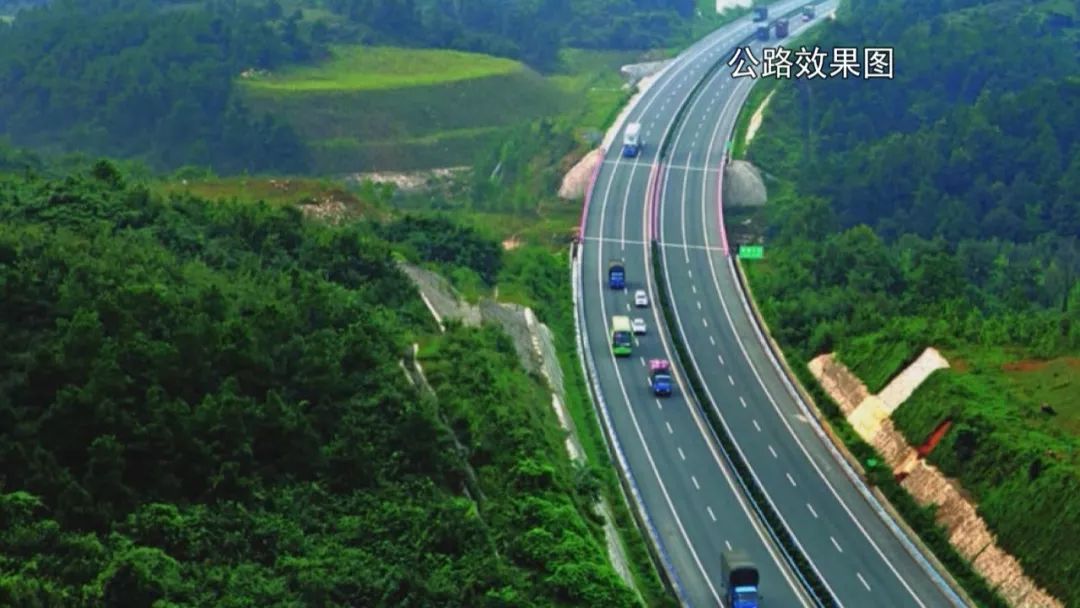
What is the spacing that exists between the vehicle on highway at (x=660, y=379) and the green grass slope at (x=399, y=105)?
212ft

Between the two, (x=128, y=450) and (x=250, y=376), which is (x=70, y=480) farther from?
(x=250, y=376)

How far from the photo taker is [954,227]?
117 m

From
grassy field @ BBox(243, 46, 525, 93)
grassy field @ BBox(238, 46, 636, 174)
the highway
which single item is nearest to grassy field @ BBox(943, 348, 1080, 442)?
the highway

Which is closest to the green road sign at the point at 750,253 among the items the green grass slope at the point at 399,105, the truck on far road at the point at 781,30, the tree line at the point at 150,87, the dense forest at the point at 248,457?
the dense forest at the point at 248,457

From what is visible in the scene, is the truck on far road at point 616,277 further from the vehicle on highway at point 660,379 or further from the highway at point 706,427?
the vehicle on highway at point 660,379

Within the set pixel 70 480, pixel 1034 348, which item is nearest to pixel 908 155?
pixel 1034 348

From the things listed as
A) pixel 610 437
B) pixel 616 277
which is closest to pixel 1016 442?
pixel 610 437

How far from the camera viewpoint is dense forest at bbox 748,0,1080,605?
5956 cm

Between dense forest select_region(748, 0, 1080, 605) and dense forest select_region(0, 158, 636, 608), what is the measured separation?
1637 centimetres

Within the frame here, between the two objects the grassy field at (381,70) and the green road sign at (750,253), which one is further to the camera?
the grassy field at (381,70)

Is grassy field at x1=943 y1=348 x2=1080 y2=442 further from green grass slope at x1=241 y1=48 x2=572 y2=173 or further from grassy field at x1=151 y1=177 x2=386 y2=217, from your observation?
green grass slope at x1=241 y1=48 x2=572 y2=173

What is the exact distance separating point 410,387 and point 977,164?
83664 millimetres

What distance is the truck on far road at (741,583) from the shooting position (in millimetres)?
52969

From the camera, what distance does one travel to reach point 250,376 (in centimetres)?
4644
